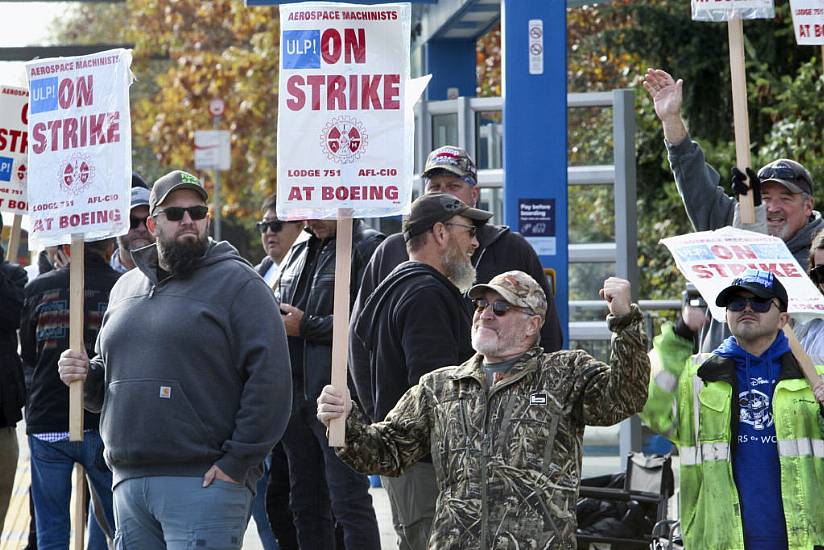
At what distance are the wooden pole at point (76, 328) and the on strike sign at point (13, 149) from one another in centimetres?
253

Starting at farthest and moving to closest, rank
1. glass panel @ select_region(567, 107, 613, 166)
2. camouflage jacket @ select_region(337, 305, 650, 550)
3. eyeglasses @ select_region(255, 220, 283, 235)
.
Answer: glass panel @ select_region(567, 107, 613, 166)
eyeglasses @ select_region(255, 220, 283, 235)
camouflage jacket @ select_region(337, 305, 650, 550)

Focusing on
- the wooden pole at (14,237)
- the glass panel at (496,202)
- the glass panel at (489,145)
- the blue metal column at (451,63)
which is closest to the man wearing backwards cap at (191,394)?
the wooden pole at (14,237)

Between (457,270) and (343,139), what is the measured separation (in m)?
0.93

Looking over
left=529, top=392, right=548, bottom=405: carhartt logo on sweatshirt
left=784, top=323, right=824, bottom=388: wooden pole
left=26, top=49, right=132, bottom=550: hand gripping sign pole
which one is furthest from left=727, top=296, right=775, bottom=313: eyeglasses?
left=26, top=49, right=132, bottom=550: hand gripping sign pole

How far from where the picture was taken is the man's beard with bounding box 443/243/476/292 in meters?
6.59

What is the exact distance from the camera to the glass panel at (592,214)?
1305 centimetres

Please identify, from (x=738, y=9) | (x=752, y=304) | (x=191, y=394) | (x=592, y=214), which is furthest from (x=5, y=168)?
(x=592, y=214)

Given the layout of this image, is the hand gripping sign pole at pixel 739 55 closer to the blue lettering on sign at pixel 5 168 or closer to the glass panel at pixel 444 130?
the blue lettering on sign at pixel 5 168

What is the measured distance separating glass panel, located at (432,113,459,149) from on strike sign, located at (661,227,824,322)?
5.84 meters

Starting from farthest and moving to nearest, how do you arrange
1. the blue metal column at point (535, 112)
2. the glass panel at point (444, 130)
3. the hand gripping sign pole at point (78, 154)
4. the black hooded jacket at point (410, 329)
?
the glass panel at point (444, 130)
the blue metal column at point (535, 112)
the hand gripping sign pole at point (78, 154)
the black hooded jacket at point (410, 329)

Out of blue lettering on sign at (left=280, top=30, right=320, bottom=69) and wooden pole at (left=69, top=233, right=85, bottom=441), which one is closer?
blue lettering on sign at (left=280, top=30, right=320, bottom=69)

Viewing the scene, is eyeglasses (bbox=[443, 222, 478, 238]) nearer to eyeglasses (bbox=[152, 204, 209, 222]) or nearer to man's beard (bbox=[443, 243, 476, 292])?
man's beard (bbox=[443, 243, 476, 292])

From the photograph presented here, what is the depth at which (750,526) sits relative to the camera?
18.2 ft

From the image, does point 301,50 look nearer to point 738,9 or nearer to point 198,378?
point 198,378
